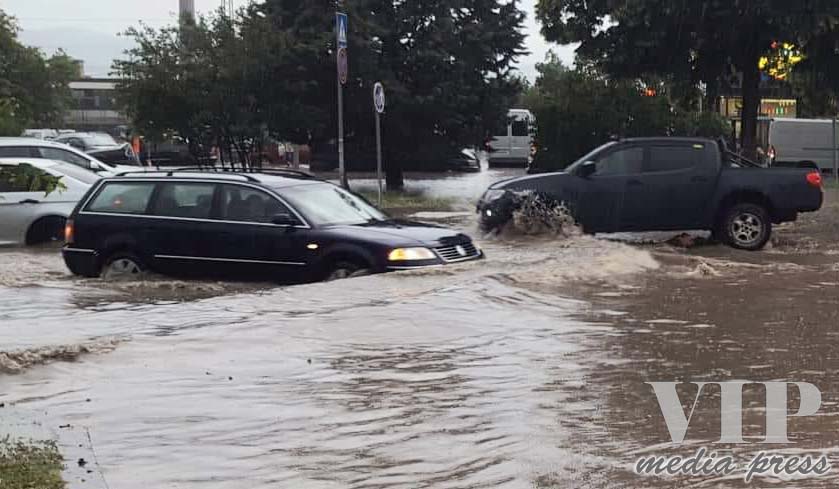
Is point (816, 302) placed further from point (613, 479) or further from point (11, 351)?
point (11, 351)

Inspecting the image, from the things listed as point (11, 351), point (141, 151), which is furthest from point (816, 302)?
point (141, 151)

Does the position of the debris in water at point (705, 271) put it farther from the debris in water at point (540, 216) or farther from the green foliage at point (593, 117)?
the green foliage at point (593, 117)

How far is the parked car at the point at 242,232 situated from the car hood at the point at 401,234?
0.01 meters

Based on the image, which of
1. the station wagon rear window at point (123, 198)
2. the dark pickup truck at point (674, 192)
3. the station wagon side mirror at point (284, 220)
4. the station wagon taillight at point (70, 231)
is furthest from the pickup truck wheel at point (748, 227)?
the station wagon taillight at point (70, 231)

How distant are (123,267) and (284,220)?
206 cm

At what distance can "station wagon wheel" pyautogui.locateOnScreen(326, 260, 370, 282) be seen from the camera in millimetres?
10938

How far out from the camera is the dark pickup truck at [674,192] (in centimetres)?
1523

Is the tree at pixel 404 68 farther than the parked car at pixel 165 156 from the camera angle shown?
No

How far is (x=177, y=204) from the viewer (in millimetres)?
11961

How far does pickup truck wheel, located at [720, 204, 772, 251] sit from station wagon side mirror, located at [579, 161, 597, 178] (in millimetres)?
2025

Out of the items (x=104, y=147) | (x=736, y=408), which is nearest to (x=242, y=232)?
(x=736, y=408)

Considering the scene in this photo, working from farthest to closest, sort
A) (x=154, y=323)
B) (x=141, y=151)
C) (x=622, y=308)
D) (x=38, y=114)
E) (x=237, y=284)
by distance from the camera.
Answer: (x=38, y=114) → (x=141, y=151) → (x=237, y=284) → (x=622, y=308) → (x=154, y=323)

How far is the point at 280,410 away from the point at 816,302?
612 centimetres

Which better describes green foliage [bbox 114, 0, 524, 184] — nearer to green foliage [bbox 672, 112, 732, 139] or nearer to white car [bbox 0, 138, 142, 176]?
white car [bbox 0, 138, 142, 176]
